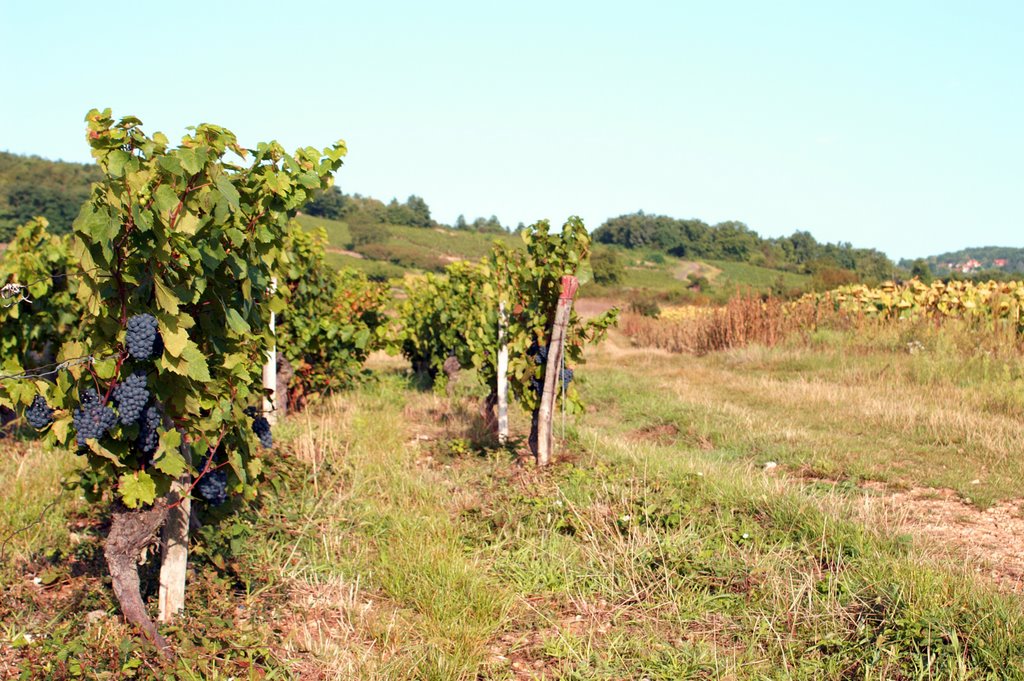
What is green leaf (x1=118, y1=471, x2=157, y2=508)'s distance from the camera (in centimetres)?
347

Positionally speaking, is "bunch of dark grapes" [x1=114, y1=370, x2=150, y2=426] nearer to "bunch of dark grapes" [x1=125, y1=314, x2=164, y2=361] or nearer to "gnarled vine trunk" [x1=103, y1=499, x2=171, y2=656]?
"bunch of dark grapes" [x1=125, y1=314, x2=164, y2=361]

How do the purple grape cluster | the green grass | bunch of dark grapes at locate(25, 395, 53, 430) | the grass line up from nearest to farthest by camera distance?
bunch of dark grapes at locate(25, 395, 53, 430) → the grass → the purple grape cluster → the green grass

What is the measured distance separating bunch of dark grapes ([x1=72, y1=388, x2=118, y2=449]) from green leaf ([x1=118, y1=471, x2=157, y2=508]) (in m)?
0.26

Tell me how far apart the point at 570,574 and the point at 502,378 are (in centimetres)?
308

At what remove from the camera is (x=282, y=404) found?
27.8 feet

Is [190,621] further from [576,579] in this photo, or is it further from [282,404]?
[282,404]

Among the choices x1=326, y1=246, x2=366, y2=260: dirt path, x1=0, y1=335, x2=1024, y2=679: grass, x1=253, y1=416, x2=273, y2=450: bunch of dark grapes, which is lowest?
x1=0, y1=335, x2=1024, y2=679: grass

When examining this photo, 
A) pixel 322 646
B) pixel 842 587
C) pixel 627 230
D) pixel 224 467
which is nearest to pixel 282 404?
pixel 224 467

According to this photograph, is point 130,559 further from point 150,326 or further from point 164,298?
point 164,298

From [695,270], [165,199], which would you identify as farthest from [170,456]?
[695,270]

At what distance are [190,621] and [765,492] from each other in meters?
3.25

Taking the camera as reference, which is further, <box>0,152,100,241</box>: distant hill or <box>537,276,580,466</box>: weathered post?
<box>0,152,100,241</box>: distant hill

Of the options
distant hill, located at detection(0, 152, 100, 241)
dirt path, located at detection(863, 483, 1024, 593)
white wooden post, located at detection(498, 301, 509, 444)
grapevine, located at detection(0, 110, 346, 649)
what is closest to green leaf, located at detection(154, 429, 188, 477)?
grapevine, located at detection(0, 110, 346, 649)

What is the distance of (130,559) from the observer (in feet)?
11.9
